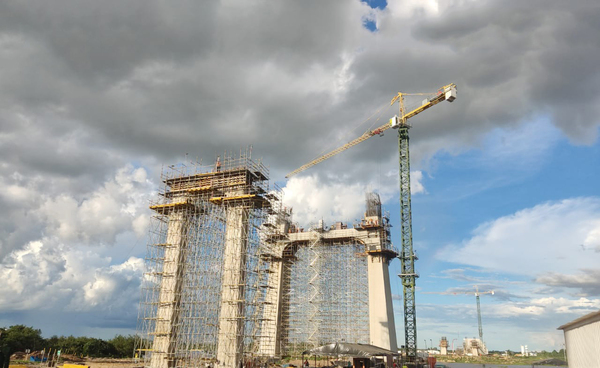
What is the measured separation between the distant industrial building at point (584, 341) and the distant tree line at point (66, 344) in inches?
2458

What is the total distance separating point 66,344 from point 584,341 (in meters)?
69.7

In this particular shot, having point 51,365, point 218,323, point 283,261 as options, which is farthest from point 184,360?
point 283,261

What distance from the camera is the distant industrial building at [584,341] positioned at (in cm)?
2091

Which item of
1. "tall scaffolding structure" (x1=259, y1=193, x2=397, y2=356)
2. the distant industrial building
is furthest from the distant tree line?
the distant industrial building

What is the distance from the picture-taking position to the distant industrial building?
20.9 metres

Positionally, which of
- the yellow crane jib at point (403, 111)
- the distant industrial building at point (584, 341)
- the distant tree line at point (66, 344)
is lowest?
the distant tree line at point (66, 344)

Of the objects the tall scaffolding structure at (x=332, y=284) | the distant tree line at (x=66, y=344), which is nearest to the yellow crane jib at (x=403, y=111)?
the tall scaffolding structure at (x=332, y=284)

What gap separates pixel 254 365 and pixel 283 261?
21.0 metres

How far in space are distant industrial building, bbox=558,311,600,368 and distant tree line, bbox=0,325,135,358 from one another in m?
62.4

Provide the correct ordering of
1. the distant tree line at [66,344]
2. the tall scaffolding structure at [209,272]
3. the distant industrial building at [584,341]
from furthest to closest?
the distant tree line at [66,344] < the tall scaffolding structure at [209,272] < the distant industrial building at [584,341]

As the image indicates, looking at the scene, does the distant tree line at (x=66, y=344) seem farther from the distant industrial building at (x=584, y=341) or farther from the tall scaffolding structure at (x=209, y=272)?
the distant industrial building at (x=584, y=341)

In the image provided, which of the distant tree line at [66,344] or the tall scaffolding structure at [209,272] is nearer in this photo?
the tall scaffolding structure at [209,272]

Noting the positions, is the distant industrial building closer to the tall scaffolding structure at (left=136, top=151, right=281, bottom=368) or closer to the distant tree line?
the tall scaffolding structure at (left=136, top=151, right=281, bottom=368)

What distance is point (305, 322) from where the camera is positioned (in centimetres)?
5997
